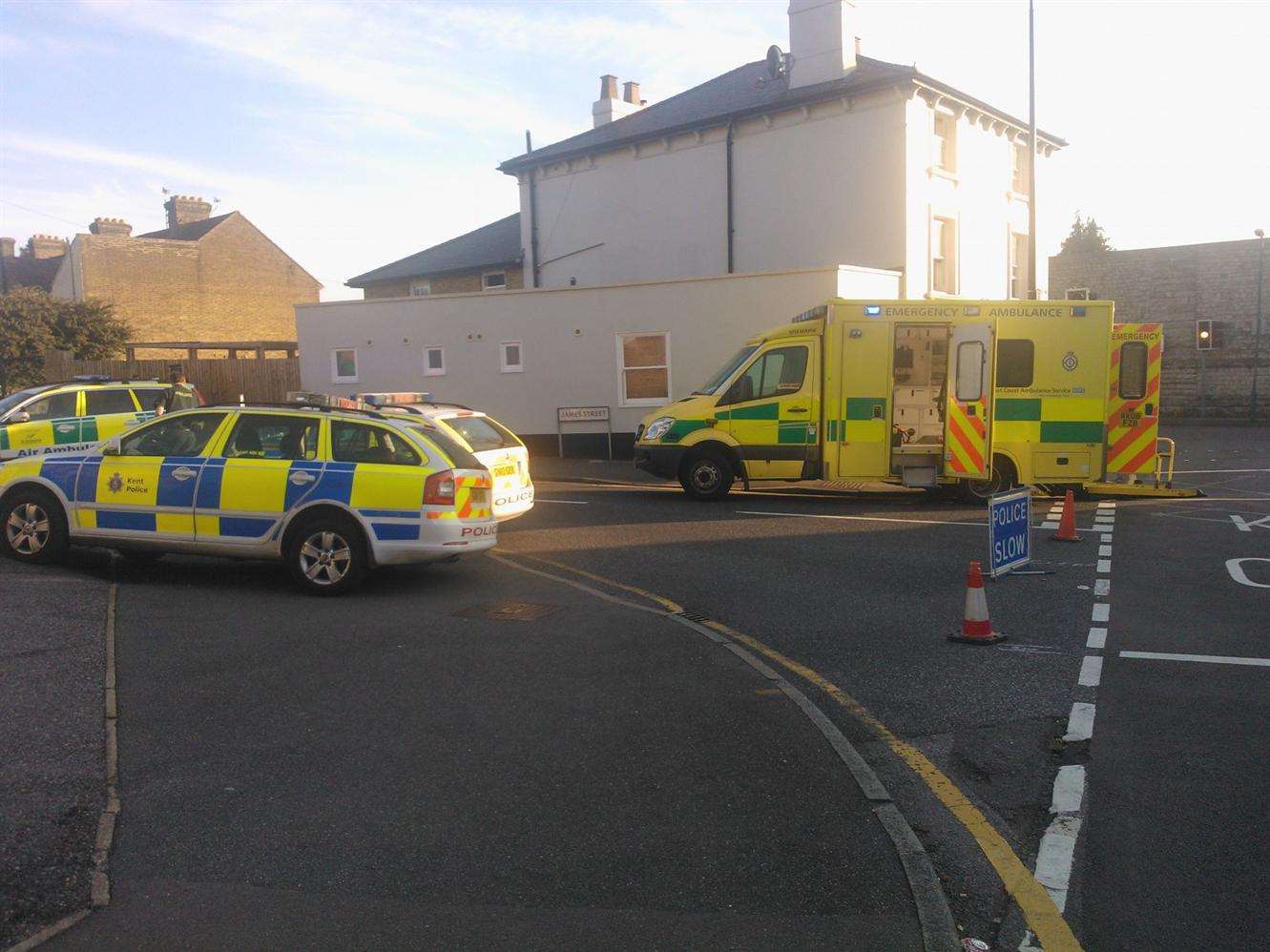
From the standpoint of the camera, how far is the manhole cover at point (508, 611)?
29.0ft

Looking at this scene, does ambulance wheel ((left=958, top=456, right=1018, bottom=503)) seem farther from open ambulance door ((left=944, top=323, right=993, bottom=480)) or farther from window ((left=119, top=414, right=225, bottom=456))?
window ((left=119, top=414, right=225, bottom=456))

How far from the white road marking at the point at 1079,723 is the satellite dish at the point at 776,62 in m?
24.5

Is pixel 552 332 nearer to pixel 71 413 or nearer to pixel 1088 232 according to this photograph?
pixel 71 413

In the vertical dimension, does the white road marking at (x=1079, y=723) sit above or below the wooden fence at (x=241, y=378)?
below

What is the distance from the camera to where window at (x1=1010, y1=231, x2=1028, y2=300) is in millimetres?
30875

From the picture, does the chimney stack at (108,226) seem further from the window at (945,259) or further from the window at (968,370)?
the window at (968,370)

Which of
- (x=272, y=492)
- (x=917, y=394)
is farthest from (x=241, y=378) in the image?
(x=272, y=492)

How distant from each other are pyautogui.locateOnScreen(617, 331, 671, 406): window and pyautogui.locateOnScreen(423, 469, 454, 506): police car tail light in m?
14.0

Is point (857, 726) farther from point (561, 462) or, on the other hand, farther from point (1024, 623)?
point (561, 462)

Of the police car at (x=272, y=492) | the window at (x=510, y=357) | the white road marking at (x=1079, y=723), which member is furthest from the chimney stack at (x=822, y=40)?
the white road marking at (x=1079, y=723)

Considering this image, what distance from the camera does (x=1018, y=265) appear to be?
103 ft

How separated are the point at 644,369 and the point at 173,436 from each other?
14.3 m

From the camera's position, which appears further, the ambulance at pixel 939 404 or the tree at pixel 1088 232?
the tree at pixel 1088 232

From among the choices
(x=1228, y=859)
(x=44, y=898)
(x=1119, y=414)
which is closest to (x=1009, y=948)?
(x=1228, y=859)
